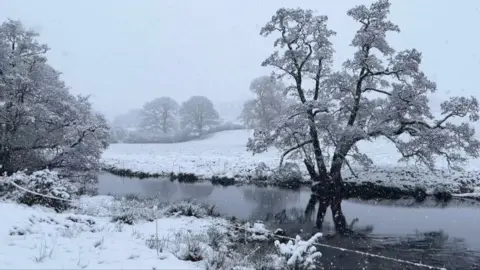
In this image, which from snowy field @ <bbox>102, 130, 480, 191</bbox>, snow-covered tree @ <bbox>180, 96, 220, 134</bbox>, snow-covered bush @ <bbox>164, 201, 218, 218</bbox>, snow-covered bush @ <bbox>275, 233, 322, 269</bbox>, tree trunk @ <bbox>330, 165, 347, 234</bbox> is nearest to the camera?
snow-covered bush @ <bbox>275, 233, 322, 269</bbox>

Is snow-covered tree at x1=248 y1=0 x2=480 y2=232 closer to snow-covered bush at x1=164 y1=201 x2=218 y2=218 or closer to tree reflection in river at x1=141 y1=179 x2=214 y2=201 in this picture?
tree reflection in river at x1=141 y1=179 x2=214 y2=201

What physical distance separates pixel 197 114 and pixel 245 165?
38.7 meters

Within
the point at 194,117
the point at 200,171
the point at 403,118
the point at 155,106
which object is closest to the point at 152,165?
the point at 200,171

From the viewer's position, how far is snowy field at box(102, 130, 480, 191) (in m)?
23.2

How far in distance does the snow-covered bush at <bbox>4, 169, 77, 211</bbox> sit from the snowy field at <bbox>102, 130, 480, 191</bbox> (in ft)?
50.4

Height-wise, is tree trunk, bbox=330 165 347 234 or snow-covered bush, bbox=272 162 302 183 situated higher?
snow-covered bush, bbox=272 162 302 183

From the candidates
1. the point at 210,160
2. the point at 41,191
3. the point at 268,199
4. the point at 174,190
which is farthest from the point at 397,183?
Result: the point at 41,191

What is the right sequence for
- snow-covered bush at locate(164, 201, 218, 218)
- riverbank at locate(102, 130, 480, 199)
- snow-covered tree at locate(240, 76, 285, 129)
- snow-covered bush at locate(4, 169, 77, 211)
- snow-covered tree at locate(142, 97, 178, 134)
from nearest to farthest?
snow-covered bush at locate(4, 169, 77, 211), snow-covered bush at locate(164, 201, 218, 218), riverbank at locate(102, 130, 480, 199), snow-covered tree at locate(240, 76, 285, 129), snow-covered tree at locate(142, 97, 178, 134)

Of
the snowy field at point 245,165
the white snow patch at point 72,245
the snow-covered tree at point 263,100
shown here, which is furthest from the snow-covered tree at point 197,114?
the white snow patch at point 72,245

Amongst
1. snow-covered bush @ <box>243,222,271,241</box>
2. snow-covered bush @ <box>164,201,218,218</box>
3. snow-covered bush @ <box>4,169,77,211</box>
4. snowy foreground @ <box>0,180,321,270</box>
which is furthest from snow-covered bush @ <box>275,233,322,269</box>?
snow-covered bush @ <box>4,169,77,211</box>

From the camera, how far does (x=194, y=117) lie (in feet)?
216

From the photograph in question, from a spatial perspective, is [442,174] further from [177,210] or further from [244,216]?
[177,210]

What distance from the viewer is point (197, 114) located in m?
65.9

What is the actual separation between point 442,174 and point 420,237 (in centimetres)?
1262
